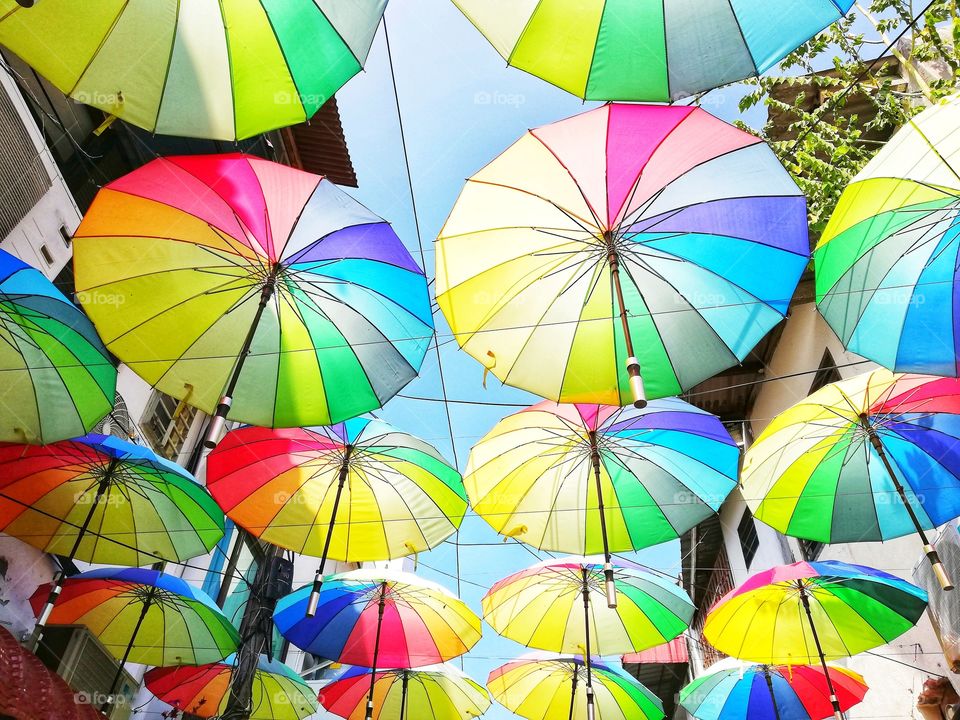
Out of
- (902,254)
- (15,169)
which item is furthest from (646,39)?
(15,169)

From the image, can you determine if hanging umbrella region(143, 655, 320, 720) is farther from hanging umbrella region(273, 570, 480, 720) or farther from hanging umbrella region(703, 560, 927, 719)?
hanging umbrella region(703, 560, 927, 719)

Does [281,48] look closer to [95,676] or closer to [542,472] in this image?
[542,472]

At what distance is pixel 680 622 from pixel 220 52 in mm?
7904

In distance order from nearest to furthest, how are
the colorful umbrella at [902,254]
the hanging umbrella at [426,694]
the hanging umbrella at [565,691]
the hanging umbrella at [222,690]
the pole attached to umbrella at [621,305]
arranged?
1. the pole attached to umbrella at [621,305]
2. the colorful umbrella at [902,254]
3. the hanging umbrella at [222,690]
4. the hanging umbrella at [565,691]
5. the hanging umbrella at [426,694]

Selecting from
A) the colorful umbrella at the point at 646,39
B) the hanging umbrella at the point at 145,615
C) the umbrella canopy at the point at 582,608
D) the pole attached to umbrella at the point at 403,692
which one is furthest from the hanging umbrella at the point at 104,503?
the colorful umbrella at the point at 646,39

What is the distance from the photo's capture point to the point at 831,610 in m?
7.66

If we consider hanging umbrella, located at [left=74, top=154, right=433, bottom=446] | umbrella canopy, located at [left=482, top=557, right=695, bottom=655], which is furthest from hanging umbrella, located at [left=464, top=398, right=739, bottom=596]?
hanging umbrella, located at [left=74, top=154, right=433, bottom=446]

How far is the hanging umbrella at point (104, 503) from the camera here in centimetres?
674

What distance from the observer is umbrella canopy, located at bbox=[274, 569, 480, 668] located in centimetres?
852

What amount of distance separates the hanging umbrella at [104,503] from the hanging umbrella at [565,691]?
496 centimetres

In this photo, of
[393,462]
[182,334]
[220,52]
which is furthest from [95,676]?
[220,52]

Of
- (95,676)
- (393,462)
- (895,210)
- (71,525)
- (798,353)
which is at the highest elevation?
(798,353)

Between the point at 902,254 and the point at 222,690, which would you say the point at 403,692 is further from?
the point at 902,254

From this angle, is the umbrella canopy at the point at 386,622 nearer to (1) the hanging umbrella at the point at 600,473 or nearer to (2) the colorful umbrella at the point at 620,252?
(1) the hanging umbrella at the point at 600,473
